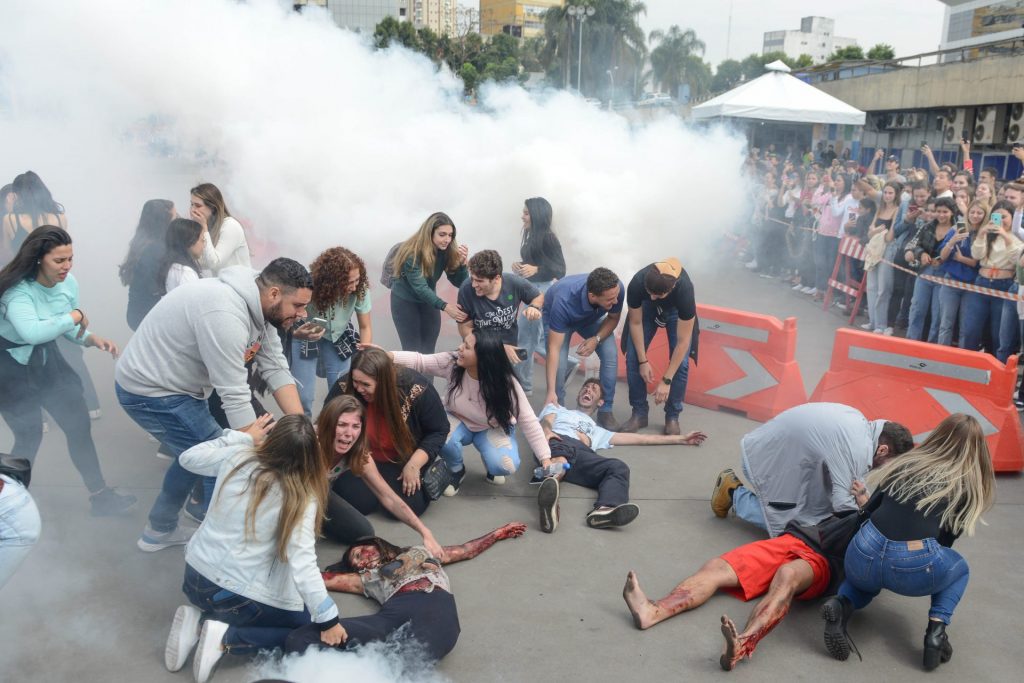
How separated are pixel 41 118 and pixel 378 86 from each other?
608 cm

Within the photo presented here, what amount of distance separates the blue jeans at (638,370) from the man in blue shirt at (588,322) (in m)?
0.14

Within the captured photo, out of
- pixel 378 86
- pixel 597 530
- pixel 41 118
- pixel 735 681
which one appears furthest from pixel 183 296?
pixel 41 118

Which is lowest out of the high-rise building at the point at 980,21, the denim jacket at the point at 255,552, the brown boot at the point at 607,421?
the brown boot at the point at 607,421

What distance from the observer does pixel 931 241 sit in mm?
7828

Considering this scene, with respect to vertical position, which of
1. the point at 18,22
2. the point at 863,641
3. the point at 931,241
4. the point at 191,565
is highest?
the point at 18,22

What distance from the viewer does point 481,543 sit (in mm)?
4164

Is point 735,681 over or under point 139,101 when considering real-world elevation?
under

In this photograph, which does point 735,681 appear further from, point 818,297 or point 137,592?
point 818,297

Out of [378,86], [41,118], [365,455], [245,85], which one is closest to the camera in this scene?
[365,455]

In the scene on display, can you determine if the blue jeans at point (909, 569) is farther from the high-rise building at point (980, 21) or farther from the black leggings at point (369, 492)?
the high-rise building at point (980, 21)

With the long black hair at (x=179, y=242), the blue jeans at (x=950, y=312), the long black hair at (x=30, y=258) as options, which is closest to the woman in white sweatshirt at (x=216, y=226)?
the long black hair at (x=179, y=242)

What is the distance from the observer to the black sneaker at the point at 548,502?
14.3ft

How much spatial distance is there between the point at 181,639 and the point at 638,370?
12.2 ft

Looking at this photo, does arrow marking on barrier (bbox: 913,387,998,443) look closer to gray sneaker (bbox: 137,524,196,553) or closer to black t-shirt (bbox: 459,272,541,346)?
black t-shirt (bbox: 459,272,541,346)
